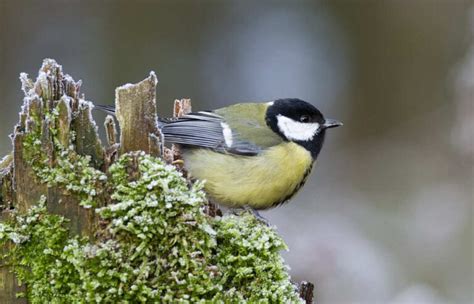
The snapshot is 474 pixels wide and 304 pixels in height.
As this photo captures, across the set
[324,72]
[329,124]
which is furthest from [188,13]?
[329,124]

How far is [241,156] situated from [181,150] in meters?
0.25

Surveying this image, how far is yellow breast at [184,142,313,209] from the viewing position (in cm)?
246

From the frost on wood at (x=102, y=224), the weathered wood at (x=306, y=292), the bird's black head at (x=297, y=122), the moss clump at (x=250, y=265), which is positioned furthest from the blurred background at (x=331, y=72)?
the frost on wood at (x=102, y=224)

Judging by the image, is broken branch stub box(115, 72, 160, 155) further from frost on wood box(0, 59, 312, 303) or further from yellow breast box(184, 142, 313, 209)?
yellow breast box(184, 142, 313, 209)

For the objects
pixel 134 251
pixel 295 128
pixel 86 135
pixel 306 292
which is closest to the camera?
pixel 134 251

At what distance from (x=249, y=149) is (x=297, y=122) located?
0.29m

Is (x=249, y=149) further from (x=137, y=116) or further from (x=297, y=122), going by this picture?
(x=137, y=116)

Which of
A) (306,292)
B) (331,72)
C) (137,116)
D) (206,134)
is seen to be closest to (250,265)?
(306,292)

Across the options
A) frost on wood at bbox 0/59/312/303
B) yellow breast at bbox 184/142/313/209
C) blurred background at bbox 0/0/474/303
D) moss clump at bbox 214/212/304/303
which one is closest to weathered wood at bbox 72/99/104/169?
frost on wood at bbox 0/59/312/303

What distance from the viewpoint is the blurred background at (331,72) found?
5457 millimetres

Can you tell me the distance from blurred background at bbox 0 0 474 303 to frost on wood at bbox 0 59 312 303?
320 centimetres

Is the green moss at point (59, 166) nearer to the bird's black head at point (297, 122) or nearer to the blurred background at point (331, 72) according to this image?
the bird's black head at point (297, 122)

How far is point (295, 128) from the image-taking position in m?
2.68

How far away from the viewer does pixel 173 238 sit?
5.17 feet
